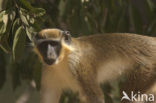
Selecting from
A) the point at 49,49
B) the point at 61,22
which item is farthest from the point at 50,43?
the point at 61,22

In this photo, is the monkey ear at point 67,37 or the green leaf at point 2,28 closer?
A: the green leaf at point 2,28

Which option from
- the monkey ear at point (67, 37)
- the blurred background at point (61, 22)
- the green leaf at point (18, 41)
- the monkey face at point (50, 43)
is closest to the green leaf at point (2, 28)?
the blurred background at point (61, 22)

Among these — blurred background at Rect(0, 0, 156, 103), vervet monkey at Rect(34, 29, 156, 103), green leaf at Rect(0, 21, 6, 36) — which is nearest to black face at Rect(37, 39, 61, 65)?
vervet monkey at Rect(34, 29, 156, 103)

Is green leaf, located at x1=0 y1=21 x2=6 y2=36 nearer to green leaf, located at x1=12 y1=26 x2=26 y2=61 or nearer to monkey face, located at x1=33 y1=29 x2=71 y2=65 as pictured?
green leaf, located at x1=12 y1=26 x2=26 y2=61

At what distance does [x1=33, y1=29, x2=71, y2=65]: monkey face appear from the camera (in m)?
3.10

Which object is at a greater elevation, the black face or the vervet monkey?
the black face

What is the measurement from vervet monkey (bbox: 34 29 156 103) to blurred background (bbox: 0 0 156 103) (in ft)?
0.55

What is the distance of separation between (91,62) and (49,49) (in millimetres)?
393

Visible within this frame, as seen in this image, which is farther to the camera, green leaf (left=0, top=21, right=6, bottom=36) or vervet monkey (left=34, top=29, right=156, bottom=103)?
vervet monkey (left=34, top=29, right=156, bottom=103)

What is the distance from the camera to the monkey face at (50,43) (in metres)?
3.10

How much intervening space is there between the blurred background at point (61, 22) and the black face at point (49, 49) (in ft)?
0.38

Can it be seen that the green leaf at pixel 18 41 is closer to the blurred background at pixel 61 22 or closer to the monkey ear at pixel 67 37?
the blurred background at pixel 61 22

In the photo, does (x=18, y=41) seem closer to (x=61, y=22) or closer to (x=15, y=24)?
(x=15, y=24)

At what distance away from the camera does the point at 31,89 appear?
18.1ft
